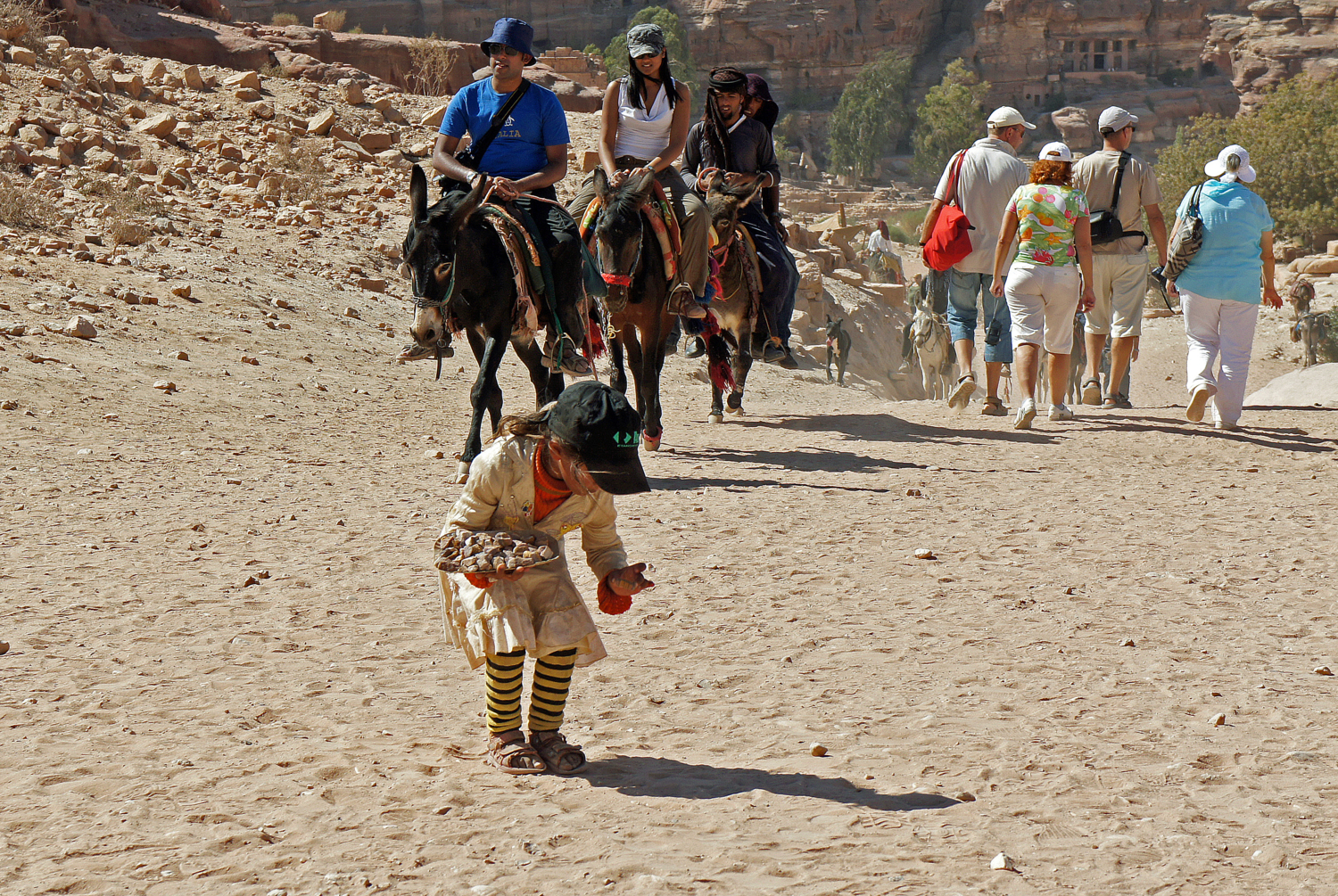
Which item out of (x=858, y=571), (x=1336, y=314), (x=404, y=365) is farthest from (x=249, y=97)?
(x=1336, y=314)

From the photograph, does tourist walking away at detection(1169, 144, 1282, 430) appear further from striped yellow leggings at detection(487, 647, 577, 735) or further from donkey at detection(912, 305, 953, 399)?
donkey at detection(912, 305, 953, 399)

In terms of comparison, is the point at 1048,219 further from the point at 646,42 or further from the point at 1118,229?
the point at 646,42

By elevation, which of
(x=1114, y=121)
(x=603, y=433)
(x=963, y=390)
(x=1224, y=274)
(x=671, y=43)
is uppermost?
(x=671, y=43)

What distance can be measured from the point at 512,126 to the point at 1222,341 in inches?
200

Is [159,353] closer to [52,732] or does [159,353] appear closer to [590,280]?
[590,280]

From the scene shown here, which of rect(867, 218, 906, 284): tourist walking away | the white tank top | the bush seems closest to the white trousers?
the white tank top

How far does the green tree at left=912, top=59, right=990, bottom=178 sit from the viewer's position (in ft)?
230

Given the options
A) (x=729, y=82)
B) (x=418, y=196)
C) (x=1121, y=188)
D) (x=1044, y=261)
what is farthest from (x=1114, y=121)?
(x=418, y=196)

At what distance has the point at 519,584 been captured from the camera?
338cm

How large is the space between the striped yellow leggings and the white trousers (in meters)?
6.61

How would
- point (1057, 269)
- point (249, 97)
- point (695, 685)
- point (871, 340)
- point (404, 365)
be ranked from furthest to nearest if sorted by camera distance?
point (871, 340), point (249, 97), point (404, 365), point (1057, 269), point (695, 685)

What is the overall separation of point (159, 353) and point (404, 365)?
249 centimetres

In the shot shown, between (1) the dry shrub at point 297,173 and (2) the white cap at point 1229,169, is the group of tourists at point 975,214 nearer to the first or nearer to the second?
(2) the white cap at point 1229,169

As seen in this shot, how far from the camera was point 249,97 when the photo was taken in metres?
21.6
